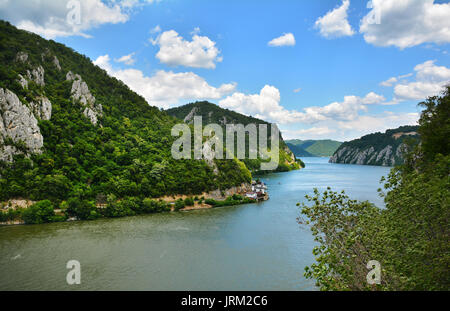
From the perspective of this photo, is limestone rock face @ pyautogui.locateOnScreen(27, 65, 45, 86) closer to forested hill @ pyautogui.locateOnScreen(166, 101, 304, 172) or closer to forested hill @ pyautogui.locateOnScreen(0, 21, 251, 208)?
forested hill @ pyautogui.locateOnScreen(0, 21, 251, 208)

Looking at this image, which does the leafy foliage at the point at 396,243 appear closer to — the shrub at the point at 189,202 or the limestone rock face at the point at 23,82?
the shrub at the point at 189,202

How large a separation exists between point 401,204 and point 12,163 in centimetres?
4482

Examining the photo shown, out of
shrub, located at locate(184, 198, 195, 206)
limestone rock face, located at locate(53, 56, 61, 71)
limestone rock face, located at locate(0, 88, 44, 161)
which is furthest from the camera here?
limestone rock face, located at locate(53, 56, 61, 71)

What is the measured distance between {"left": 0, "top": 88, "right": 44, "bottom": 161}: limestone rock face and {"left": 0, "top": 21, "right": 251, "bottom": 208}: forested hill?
0.11 meters

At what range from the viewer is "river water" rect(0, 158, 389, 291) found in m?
18.3

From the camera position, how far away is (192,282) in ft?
60.0

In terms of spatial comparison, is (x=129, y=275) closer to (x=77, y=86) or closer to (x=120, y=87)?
(x=77, y=86)

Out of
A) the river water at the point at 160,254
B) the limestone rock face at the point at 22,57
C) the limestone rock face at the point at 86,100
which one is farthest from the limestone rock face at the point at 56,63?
the river water at the point at 160,254

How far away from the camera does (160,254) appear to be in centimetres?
2339

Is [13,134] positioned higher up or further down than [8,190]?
higher up

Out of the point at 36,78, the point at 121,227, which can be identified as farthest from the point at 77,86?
the point at 121,227

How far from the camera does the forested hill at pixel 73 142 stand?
1446 inches

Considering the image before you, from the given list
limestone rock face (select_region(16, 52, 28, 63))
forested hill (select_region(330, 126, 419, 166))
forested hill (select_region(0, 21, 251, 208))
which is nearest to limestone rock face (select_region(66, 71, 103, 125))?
forested hill (select_region(0, 21, 251, 208))

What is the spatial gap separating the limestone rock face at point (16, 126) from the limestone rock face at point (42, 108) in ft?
9.78
